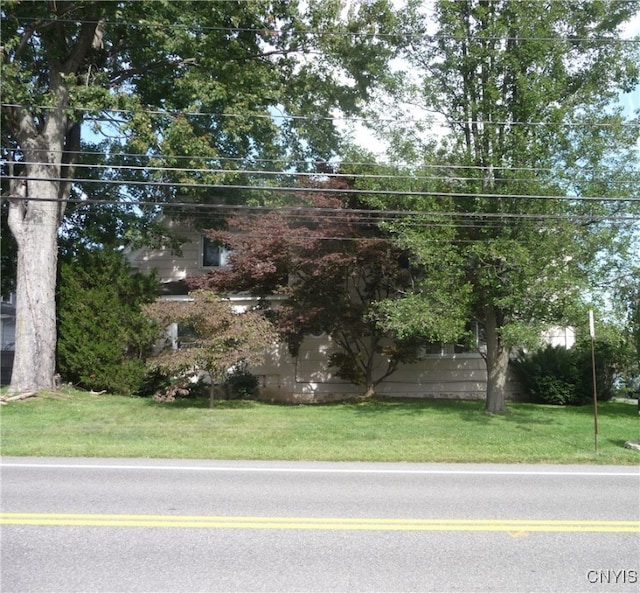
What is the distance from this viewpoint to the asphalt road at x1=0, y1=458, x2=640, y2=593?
14.7 feet

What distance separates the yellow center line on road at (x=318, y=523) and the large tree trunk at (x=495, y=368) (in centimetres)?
924

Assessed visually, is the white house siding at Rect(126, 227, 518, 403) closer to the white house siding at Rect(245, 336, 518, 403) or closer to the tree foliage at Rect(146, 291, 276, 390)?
the white house siding at Rect(245, 336, 518, 403)

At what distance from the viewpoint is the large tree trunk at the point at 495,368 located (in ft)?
49.7

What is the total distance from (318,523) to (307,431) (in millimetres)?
6327

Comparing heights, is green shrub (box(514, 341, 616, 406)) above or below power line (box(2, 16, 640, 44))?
below

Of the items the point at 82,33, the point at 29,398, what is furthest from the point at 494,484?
the point at 82,33

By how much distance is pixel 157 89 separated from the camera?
59.8 ft

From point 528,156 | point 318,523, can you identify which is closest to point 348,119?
point 528,156

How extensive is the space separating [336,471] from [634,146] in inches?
408

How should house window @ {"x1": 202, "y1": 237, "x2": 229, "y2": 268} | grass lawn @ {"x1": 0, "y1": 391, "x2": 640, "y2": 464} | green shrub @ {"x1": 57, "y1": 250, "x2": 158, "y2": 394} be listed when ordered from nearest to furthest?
grass lawn @ {"x1": 0, "y1": 391, "x2": 640, "y2": 464} → green shrub @ {"x1": 57, "y1": 250, "x2": 158, "y2": 394} → house window @ {"x1": 202, "y1": 237, "x2": 229, "y2": 268}

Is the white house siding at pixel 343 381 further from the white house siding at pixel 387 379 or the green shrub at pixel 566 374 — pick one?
the green shrub at pixel 566 374

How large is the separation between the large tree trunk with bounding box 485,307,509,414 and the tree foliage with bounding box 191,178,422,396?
2620mm

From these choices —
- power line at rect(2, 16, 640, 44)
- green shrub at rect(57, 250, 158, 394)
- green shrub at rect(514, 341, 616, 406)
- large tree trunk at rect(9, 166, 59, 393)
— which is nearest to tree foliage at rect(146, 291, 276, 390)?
green shrub at rect(57, 250, 158, 394)

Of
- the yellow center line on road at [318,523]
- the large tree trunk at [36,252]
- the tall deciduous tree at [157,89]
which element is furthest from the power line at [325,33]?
the yellow center line on road at [318,523]
